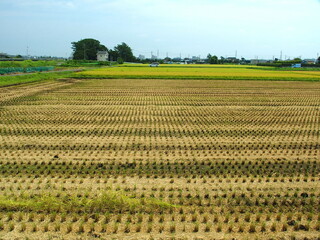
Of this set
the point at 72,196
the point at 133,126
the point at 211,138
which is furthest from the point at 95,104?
the point at 72,196

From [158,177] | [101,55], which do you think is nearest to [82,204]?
[158,177]

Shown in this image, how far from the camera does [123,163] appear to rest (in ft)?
26.4

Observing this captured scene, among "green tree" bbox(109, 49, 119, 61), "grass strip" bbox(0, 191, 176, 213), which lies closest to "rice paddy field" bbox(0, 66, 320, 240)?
"grass strip" bbox(0, 191, 176, 213)

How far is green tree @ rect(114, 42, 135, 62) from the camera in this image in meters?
131

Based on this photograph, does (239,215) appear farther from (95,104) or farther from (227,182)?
(95,104)

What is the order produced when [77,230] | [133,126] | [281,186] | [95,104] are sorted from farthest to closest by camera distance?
[95,104], [133,126], [281,186], [77,230]

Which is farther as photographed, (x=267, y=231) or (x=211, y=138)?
(x=211, y=138)

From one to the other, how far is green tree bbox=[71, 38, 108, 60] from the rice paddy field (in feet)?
361

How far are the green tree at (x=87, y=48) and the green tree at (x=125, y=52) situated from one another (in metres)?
6.18

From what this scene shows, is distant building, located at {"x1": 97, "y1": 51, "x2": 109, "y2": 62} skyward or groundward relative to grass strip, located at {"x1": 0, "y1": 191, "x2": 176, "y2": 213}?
skyward

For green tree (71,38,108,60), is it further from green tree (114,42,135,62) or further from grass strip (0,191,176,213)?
grass strip (0,191,176,213)

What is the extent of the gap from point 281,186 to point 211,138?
13.2ft

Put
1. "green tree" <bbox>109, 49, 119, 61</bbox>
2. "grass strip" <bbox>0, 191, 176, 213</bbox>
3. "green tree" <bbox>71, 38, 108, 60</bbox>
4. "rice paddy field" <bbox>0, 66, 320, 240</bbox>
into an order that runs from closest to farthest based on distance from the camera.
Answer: "rice paddy field" <bbox>0, 66, 320, 240</bbox> < "grass strip" <bbox>0, 191, 176, 213</bbox> < "green tree" <bbox>71, 38, 108, 60</bbox> < "green tree" <bbox>109, 49, 119, 61</bbox>

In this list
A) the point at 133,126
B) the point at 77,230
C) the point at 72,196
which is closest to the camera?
the point at 77,230
